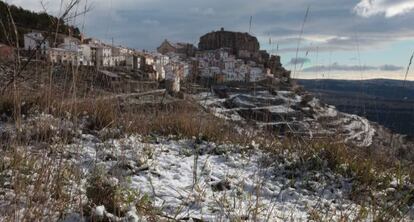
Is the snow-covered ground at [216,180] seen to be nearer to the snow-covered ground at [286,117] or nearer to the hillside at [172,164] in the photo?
the hillside at [172,164]

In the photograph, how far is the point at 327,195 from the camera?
12.7 ft

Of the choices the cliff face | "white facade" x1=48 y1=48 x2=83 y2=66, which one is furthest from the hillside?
the cliff face

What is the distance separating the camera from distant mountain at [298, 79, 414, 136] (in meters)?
4.73

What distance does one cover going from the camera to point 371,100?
532 cm

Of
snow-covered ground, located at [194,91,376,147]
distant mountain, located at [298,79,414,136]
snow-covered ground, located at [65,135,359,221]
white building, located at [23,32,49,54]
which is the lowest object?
snow-covered ground, located at [65,135,359,221]

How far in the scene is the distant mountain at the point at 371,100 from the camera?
15.5ft

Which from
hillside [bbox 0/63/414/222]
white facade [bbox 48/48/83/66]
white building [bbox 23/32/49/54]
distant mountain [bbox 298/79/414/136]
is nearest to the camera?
hillside [bbox 0/63/414/222]

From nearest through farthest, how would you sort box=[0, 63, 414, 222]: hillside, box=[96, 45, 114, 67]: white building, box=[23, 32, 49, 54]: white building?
box=[0, 63, 414, 222]: hillside
box=[23, 32, 49, 54]: white building
box=[96, 45, 114, 67]: white building

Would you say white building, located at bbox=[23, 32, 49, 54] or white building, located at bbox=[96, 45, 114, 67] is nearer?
white building, located at bbox=[23, 32, 49, 54]

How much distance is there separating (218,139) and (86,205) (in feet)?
9.67

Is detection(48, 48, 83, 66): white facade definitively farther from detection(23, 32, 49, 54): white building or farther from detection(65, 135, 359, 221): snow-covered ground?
detection(65, 135, 359, 221): snow-covered ground

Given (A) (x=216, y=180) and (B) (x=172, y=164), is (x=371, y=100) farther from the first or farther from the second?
(B) (x=172, y=164)

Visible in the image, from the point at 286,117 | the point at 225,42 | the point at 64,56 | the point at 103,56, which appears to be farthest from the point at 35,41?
the point at 225,42

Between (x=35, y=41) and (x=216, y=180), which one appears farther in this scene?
(x=216, y=180)
